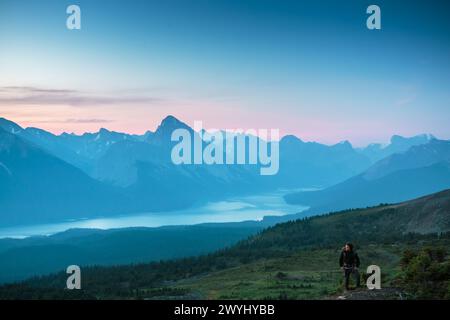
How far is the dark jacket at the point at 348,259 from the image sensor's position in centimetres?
3133

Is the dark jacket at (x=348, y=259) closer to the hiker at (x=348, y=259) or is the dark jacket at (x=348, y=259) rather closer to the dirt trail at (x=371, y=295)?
the hiker at (x=348, y=259)

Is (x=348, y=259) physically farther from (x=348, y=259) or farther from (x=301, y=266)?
(x=301, y=266)

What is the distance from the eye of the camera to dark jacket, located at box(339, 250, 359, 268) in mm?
31328

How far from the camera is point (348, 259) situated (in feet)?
104

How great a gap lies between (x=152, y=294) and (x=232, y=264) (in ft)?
109

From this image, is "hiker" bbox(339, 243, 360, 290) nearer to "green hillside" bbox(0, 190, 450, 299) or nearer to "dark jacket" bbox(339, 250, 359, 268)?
"dark jacket" bbox(339, 250, 359, 268)

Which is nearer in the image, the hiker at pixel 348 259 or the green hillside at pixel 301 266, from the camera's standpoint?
the hiker at pixel 348 259

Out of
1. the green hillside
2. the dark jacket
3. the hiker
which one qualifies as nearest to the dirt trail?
the green hillside

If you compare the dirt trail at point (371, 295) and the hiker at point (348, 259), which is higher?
the hiker at point (348, 259)

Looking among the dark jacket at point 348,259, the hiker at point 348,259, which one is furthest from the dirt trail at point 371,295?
the dark jacket at point 348,259

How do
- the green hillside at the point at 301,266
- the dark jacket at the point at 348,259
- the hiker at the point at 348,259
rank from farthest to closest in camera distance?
the green hillside at the point at 301,266 < the dark jacket at the point at 348,259 < the hiker at the point at 348,259
